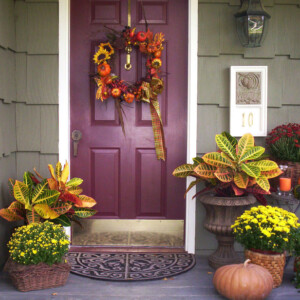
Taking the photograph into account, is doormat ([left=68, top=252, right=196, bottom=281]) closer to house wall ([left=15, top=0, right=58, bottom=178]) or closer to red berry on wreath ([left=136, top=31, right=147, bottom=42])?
house wall ([left=15, top=0, right=58, bottom=178])

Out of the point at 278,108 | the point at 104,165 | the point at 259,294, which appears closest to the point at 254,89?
the point at 278,108

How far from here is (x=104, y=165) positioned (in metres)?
3.51

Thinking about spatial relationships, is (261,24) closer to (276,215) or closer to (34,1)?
(276,215)

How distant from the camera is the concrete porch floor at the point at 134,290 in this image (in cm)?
269

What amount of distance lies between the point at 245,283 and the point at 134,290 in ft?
2.25

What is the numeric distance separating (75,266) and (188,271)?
2.58 ft

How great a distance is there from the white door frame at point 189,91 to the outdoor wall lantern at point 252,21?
344 millimetres

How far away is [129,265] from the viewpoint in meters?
3.15

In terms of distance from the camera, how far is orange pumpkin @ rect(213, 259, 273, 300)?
2.54m

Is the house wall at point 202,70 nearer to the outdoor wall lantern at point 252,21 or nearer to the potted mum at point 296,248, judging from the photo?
the outdoor wall lantern at point 252,21

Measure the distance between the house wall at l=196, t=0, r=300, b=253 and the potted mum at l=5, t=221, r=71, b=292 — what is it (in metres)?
1.29

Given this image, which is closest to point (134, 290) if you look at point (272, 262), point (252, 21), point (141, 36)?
point (272, 262)

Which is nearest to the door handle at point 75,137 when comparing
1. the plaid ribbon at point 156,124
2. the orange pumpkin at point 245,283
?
the plaid ribbon at point 156,124

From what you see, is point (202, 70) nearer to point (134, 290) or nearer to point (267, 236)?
point (267, 236)
